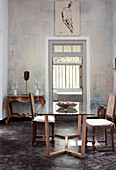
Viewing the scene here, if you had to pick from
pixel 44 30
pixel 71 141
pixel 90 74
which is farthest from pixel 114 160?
pixel 44 30

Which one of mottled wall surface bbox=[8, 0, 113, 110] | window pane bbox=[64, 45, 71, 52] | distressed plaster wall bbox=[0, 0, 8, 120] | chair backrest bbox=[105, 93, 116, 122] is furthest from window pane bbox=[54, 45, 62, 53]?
chair backrest bbox=[105, 93, 116, 122]

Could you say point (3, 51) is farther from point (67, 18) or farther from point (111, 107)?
point (111, 107)

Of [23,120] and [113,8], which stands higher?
[113,8]

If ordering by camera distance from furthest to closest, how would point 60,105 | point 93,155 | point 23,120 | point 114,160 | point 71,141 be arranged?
point 23,120, point 71,141, point 60,105, point 93,155, point 114,160

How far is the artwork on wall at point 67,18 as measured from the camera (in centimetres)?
644

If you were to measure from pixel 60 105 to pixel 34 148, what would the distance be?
0.87 meters

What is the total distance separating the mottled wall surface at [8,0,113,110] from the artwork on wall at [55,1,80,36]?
0.54 feet

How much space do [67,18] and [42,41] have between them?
1.09 meters

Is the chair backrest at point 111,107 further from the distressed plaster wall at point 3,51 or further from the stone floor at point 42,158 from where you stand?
the distressed plaster wall at point 3,51

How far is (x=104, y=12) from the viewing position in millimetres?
6477

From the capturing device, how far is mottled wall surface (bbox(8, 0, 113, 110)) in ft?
21.2

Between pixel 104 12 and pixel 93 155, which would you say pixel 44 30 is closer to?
pixel 104 12

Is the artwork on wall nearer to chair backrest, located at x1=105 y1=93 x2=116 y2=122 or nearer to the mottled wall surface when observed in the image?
the mottled wall surface

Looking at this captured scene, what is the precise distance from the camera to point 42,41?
254 inches
